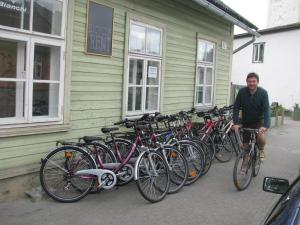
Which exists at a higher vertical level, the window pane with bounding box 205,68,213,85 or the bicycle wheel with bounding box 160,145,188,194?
the window pane with bounding box 205,68,213,85

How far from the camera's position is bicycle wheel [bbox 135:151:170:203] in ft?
17.6

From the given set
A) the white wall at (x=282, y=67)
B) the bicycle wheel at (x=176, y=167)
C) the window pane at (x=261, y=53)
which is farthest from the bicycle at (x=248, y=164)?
the window pane at (x=261, y=53)

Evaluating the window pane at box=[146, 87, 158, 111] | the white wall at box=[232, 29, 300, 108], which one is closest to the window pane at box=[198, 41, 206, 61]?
the window pane at box=[146, 87, 158, 111]

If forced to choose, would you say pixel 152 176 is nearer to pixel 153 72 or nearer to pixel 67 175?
pixel 67 175

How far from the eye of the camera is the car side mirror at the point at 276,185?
2604 millimetres

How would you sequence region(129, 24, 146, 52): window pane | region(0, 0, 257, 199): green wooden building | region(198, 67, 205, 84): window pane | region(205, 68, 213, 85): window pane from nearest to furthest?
region(0, 0, 257, 199): green wooden building, region(129, 24, 146, 52): window pane, region(198, 67, 205, 84): window pane, region(205, 68, 213, 85): window pane

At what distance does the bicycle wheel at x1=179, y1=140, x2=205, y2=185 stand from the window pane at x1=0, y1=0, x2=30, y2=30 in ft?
10.0

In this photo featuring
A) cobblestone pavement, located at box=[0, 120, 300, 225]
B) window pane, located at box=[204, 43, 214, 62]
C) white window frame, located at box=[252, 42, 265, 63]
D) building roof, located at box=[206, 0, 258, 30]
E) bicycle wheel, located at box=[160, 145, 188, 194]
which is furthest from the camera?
white window frame, located at box=[252, 42, 265, 63]

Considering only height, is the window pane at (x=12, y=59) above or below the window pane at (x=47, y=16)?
below

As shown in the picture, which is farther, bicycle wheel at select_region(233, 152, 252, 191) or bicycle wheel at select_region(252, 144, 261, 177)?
bicycle wheel at select_region(252, 144, 261, 177)

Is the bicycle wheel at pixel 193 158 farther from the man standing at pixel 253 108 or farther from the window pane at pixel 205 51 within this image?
the window pane at pixel 205 51

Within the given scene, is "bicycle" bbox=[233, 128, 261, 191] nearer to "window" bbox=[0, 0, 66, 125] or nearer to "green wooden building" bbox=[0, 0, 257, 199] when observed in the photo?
"green wooden building" bbox=[0, 0, 257, 199]

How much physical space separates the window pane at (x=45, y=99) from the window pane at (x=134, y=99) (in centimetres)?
185

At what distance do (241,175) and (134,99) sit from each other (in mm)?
2460
